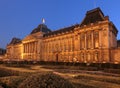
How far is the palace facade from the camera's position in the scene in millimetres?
44719

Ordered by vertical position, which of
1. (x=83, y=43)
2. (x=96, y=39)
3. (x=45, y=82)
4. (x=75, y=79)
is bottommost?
(x=75, y=79)

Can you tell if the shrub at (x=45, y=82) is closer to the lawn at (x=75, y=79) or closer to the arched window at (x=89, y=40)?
the lawn at (x=75, y=79)

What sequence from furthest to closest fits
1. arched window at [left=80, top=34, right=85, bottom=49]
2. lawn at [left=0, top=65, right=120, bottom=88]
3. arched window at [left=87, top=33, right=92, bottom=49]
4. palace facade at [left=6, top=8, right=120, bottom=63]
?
arched window at [left=80, top=34, right=85, bottom=49] < arched window at [left=87, top=33, right=92, bottom=49] < palace facade at [left=6, top=8, right=120, bottom=63] < lawn at [left=0, top=65, right=120, bottom=88]

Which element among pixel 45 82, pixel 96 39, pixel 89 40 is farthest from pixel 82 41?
pixel 45 82

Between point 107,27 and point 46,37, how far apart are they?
37538 millimetres

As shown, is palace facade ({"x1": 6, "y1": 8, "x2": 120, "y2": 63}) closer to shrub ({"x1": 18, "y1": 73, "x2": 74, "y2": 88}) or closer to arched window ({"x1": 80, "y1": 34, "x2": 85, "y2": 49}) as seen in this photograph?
arched window ({"x1": 80, "y1": 34, "x2": 85, "y2": 49})

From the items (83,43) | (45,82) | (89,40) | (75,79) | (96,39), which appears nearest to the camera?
(45,82)

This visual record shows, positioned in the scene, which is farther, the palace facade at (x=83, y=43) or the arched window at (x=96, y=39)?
the arched window at (x=96, y=39)

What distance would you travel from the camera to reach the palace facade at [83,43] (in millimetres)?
44719

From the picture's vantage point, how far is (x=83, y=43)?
52.9m

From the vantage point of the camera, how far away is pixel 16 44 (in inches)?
4060

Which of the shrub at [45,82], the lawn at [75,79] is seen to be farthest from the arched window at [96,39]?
the shrub at [45,82]

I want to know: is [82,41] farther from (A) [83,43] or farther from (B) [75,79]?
(B) [75,79]

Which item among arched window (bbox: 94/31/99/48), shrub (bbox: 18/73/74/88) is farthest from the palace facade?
shrub (bbox: 18/73/74/88)
